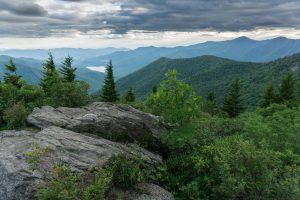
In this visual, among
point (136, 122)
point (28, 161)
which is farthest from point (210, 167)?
point (28, 161)

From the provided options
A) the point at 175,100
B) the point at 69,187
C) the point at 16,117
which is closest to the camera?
the point at 69,187

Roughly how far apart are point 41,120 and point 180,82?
10.8 metres

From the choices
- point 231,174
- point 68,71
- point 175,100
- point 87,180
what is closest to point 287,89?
point 68,71

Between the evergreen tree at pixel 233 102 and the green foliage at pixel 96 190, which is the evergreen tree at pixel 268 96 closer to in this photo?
the evergreen tree at pixel 233 102

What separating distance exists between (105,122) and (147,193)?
6.34 m

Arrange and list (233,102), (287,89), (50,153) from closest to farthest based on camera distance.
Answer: (50,153) → (287,89) → (233,102)

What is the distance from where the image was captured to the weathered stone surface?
15282 mm

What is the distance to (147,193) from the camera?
1573 cm

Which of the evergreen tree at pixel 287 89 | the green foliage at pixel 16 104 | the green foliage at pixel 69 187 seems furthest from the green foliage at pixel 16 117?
the evergreen tree at pixel 287 89

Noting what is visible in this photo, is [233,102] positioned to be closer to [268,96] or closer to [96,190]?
[268,96]

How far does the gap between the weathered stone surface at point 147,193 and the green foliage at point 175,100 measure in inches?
279

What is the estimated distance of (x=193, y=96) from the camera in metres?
23.4

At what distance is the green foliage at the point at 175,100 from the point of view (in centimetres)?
2242

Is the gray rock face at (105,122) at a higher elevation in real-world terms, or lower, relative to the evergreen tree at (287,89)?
higher
